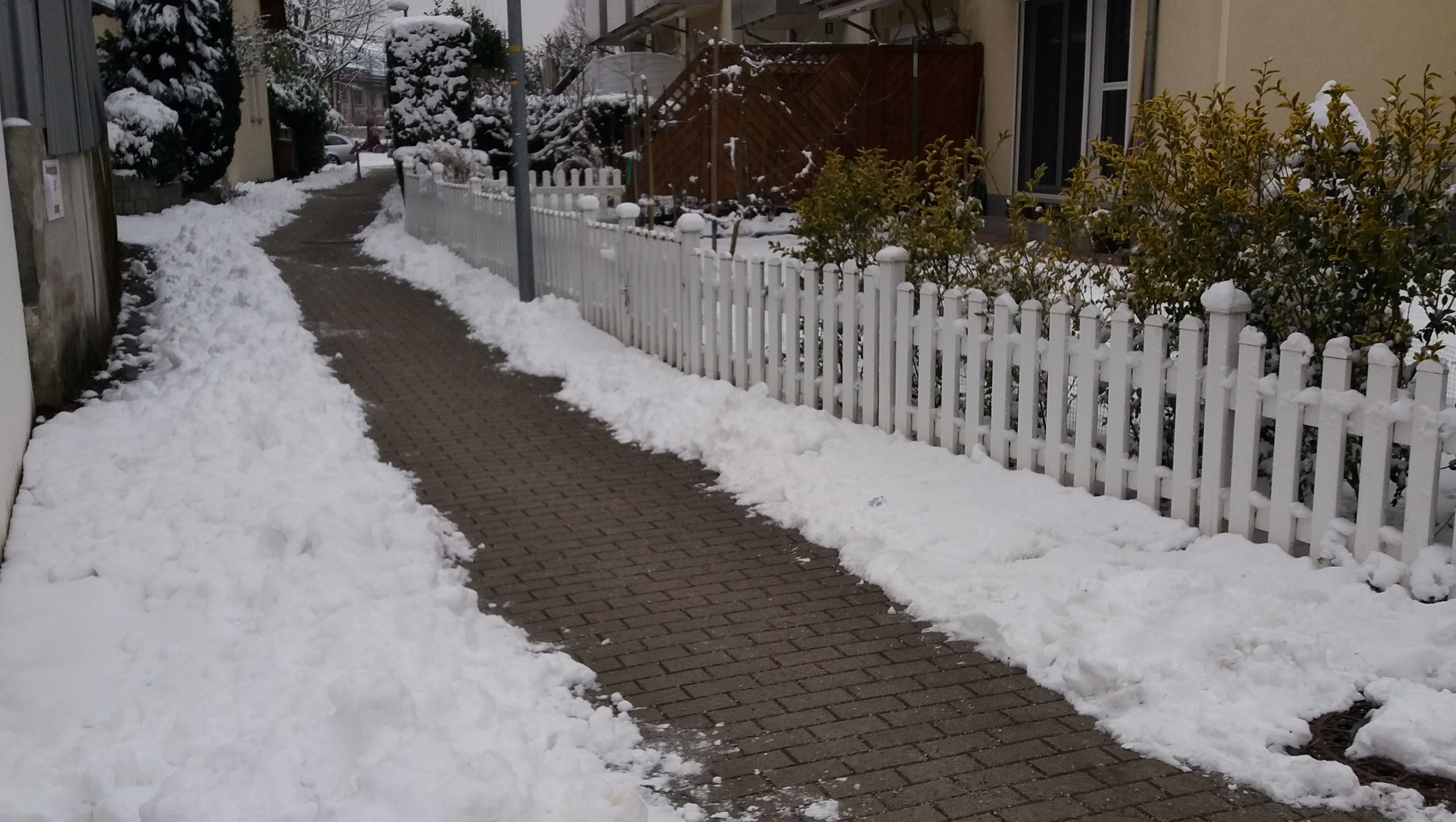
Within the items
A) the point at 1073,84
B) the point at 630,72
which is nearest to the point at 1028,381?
the point at 1073,84

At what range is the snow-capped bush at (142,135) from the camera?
22.5 m

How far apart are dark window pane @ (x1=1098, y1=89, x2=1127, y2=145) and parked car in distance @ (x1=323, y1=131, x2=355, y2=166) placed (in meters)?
42.7

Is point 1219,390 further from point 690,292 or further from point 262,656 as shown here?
point 690,292

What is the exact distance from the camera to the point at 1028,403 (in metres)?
6.78

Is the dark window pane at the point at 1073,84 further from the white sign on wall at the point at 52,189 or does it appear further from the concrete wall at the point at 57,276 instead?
the white sign on wall at the point at 52,189

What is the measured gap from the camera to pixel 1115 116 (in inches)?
579

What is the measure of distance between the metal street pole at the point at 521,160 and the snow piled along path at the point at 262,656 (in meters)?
5.45

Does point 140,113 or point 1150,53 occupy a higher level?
point 1150,53

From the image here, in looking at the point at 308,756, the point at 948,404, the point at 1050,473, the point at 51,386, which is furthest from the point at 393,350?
the point at 308,756

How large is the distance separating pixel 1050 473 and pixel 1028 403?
0.36m

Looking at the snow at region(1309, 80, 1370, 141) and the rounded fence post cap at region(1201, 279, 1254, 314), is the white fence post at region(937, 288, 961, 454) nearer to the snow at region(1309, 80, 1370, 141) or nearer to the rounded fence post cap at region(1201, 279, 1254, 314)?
the rounded fence post cap at region(1201, 279, 1254, 314)

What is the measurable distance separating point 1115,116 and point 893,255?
808 cm

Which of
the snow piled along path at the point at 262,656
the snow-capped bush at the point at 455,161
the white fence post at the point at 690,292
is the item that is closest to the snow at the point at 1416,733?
the snow piled along path at the point at 262,656

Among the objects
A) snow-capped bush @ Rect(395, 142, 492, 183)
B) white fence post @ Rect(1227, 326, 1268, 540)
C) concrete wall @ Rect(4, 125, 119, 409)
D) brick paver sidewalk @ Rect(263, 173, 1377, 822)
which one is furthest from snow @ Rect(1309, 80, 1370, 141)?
snow-capped bush @ Rect(395, 142, 492, 183)
